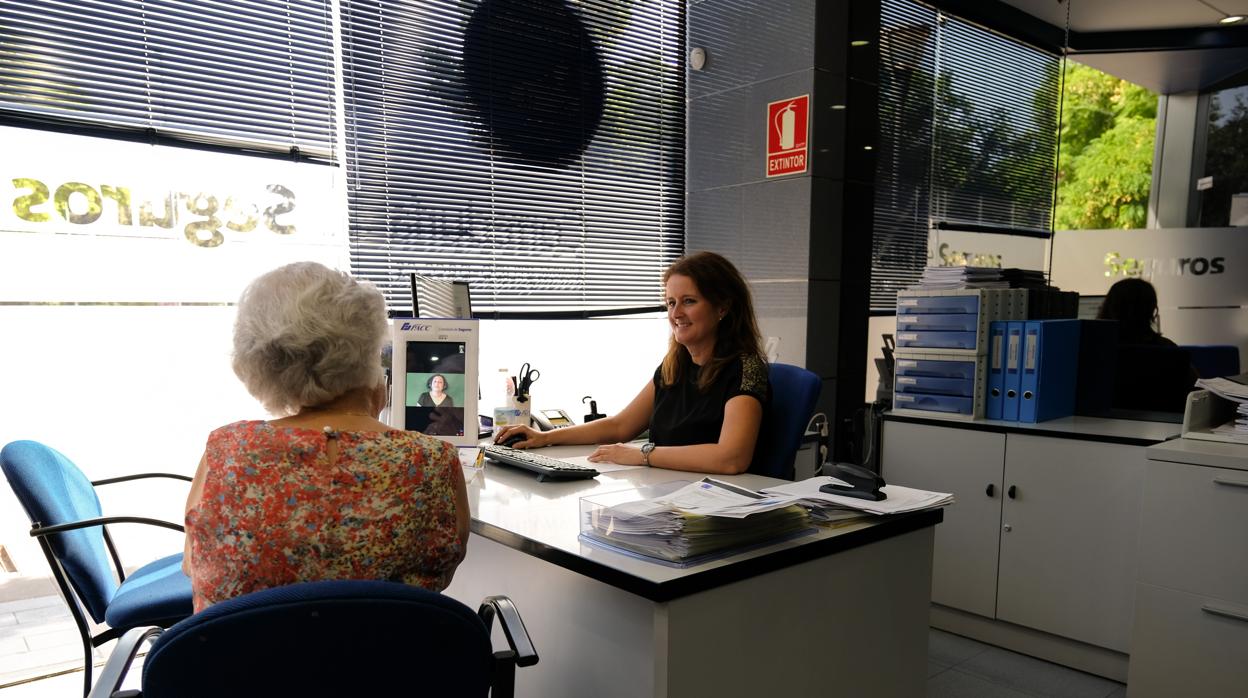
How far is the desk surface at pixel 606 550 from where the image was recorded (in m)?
1.20

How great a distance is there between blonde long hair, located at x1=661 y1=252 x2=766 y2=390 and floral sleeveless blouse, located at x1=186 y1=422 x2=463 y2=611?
1307 mm

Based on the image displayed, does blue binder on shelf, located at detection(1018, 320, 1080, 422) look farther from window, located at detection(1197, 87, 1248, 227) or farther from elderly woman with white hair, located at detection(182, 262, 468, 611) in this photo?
elderly woman with white hair, located at detection(182, 262, 468, 611)

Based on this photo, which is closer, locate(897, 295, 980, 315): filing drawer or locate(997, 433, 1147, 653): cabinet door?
locate(997, 433, 1147, 653): cabinet door

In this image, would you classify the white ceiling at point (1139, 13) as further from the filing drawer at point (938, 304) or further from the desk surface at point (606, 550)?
the desk surface at point (606, 550)

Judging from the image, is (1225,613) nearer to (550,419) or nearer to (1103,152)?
(1103,152)

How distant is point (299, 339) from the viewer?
1.19m

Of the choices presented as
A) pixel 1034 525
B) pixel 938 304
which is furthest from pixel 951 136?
pixel 1034 525

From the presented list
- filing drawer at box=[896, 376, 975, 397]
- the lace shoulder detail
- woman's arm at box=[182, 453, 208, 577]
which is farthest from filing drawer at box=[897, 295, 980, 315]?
woman's arm at box=[182, 453, 208, 577]

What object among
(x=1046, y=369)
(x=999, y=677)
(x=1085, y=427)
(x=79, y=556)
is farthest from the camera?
(x=1046, y=369)

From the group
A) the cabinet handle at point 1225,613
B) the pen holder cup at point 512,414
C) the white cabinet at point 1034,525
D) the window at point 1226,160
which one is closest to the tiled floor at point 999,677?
the white cabinet at point 1034,525

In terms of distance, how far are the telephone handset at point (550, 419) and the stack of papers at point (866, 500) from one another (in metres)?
1.13

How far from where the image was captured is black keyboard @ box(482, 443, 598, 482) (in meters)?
1.86

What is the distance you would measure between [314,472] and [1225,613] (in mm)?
2551

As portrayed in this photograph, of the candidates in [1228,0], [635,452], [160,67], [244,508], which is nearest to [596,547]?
[244,508]
